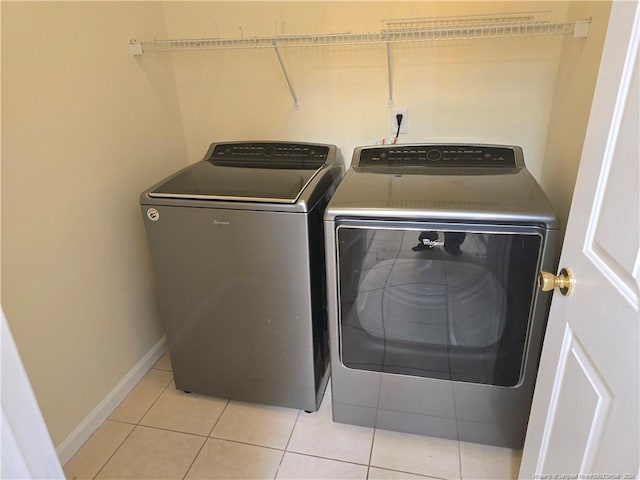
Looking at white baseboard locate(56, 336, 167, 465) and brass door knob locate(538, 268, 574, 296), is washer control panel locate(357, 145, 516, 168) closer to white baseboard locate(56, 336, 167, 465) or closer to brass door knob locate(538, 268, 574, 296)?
brass door knob locate(538, 268, 574, 296)

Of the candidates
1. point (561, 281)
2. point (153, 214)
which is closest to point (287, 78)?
point (153, 214)

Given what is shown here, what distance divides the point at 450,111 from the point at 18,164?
1569 millimetres

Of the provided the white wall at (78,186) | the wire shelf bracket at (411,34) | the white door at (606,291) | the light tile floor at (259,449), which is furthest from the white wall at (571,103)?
the white wall at (78,186)

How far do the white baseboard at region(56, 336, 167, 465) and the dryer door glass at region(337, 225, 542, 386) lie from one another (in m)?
0.99

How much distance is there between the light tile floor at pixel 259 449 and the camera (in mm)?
1545

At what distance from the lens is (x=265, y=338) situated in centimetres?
166

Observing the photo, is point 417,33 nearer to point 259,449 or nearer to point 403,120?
point 403,120

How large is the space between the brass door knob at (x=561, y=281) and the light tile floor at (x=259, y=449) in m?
0.90

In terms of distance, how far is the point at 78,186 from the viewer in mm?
1558

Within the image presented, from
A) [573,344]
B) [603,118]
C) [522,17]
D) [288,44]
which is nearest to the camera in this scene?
[603,118]

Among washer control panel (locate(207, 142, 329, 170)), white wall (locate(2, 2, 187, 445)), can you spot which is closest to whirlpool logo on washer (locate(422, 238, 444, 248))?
washer control panel (locate(207, 142, 329, 170))

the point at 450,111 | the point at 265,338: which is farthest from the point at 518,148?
the point at 265,338

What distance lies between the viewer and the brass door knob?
914mm

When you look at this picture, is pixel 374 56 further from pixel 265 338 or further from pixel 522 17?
pixel 265 338
